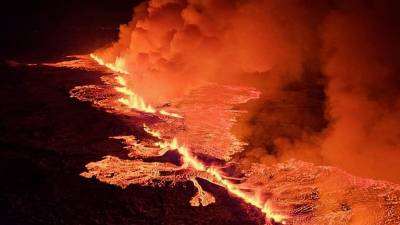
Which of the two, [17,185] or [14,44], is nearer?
[17,185]

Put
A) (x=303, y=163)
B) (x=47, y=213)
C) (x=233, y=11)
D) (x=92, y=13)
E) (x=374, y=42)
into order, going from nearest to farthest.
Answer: (x=47, y=213)
(x=303, y=163)
(x=374, y=42)
(x=233, y=11)
(x=92, y=13)

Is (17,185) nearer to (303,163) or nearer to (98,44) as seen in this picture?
(303,163)

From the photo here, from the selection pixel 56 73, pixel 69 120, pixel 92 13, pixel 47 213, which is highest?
pixel 92 13

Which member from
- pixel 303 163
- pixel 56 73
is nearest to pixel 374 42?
pixel 303 163

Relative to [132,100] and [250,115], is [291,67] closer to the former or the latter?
[250,115]

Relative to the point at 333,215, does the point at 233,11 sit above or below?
above

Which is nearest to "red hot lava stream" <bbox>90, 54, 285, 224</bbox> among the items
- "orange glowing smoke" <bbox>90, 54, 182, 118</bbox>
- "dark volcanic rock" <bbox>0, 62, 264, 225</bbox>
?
"orange glowing smoke" <bbox>90, 54, 182, 118</bbox>

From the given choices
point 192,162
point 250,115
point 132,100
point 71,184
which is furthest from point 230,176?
point 132,100

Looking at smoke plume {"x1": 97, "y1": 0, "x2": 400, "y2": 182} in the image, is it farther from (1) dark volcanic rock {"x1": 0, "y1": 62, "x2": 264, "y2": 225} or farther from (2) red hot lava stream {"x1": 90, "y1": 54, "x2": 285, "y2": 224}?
(1) dark volcanic rock {"x1": 0, "y1": 62, "x2": 264, "y2": 225}

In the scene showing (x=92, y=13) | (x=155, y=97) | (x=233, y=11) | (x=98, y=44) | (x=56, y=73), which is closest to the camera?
(x=155, y=97)
